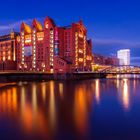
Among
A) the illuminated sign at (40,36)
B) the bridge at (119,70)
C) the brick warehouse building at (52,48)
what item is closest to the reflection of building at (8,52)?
the brick warehouse building at (52,48)

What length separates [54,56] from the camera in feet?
330

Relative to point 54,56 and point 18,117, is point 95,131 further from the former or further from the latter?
point 54,56

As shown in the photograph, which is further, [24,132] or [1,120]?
[1,120]

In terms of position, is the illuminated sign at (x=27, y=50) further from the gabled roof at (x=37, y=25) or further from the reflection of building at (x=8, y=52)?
the gabled roof at (x=37, y=25)

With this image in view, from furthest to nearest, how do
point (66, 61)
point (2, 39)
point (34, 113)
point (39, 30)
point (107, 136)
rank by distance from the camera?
point (2, 39), point (39, 30), point (66, 61), point (34, 113), point (107, 136)

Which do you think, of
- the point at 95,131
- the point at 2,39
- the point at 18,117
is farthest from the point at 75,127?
the point at 2,39

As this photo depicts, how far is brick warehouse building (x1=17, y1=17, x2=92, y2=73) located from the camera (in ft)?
331

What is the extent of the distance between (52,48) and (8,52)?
30.6m

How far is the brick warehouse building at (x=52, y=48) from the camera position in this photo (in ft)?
331

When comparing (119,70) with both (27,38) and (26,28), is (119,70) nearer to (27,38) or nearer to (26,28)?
(27,38)

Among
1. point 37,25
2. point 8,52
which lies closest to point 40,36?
point 37,25

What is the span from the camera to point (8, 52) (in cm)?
12075

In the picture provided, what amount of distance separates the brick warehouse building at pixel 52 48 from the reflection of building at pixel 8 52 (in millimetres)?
3831

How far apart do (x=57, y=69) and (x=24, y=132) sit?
83.2 m
